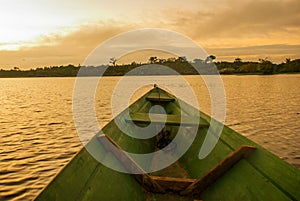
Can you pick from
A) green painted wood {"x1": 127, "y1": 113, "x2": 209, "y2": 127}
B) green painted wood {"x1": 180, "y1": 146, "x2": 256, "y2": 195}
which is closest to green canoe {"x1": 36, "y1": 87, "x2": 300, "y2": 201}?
green painted wood {"x1": 180, "y1": 146, "x2": 256, "y2": 195}

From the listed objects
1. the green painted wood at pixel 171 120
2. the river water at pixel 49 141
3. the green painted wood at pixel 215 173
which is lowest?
the river water at pixel 49 141

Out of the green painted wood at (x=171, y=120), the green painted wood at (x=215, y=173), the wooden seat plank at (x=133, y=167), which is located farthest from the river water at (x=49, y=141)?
the green painted wood at (x=215, y=173)

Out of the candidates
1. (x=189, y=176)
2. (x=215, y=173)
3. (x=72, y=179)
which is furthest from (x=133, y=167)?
(x=189, y=176)

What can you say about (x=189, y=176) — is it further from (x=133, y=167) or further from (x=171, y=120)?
(x=133, y=167)

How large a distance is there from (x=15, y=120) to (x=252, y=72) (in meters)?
113

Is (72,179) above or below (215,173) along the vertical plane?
above

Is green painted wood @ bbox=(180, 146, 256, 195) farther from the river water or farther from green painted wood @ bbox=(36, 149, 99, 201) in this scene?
the river water

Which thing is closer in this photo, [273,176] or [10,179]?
[273,176]

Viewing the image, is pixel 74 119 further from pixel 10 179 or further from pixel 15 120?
pixel 10 179

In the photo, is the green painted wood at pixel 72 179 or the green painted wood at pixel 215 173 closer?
the green painted wood at pixel 72 179

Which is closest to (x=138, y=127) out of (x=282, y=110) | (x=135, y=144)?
(x=135, y=144)

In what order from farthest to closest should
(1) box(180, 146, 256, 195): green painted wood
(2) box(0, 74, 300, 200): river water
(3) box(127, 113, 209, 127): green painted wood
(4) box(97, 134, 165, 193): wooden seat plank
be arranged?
(2) box(0, 74, 300, 200): river water < (3) box(127, 113, 209, 127): green painted wood < (4) box(97, 134, 165, 193): wooden seat plank < (1) box(180, 146, 256, 195): green painted wood

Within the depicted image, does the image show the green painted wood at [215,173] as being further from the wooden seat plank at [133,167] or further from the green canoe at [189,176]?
the wooden seat plank at [133,167]

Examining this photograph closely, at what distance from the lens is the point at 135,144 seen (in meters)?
5.71
